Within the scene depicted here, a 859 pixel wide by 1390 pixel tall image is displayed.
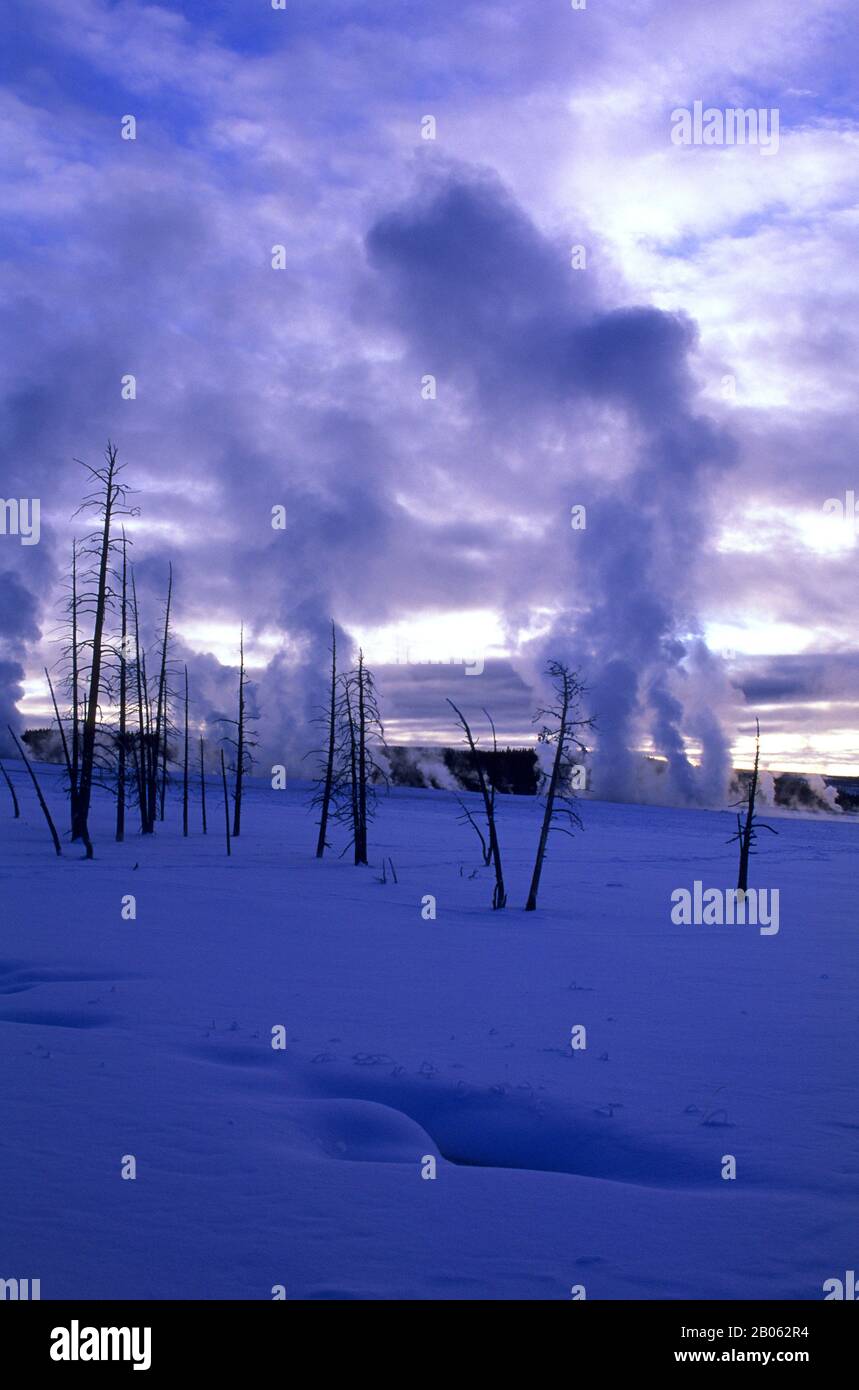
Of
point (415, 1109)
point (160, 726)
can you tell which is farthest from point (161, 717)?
point (415, 1109)

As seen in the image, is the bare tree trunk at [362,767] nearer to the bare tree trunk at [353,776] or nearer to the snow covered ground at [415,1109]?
the bare tree trunk at [353,776]

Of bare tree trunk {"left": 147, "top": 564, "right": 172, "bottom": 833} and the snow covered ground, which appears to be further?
bare tree trunk {"left": 147, "top": 564, "right": 172, "bottom": 833}

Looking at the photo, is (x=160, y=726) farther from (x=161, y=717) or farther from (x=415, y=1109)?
→ (x=415, y=1109)

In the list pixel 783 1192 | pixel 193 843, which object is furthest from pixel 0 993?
pixel 193 843

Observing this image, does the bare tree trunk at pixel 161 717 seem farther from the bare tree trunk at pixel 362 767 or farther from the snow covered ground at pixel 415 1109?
the snow covered ground at pixel 415 1109

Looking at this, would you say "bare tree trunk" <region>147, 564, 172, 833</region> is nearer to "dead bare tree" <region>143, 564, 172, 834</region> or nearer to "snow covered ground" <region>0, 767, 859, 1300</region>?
"dead bare tree" <region>143, 564, 172, 834</region>

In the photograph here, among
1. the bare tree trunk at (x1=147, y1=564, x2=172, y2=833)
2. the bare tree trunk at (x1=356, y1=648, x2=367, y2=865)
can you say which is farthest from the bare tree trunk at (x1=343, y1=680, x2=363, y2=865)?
the bare tree trunk at (x1=147, y1=564, x2=172, y2=833)

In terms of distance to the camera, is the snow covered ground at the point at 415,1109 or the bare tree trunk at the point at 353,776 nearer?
the snow covered ground at the point at 415,1109

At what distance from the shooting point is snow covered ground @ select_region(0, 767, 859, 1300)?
21.4 ft

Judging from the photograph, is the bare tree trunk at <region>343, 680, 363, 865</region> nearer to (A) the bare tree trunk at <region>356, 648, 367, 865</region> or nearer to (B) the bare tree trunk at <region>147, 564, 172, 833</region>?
(A) the bare tree trunk at <region>356, 648, 367, 865</region>

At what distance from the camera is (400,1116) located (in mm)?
9875

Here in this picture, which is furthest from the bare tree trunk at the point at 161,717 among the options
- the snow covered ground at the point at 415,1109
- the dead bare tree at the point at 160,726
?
the snow covered ground at the point at 415,1109

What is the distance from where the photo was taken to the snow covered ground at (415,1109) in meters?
6.52

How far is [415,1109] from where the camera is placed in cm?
1058
